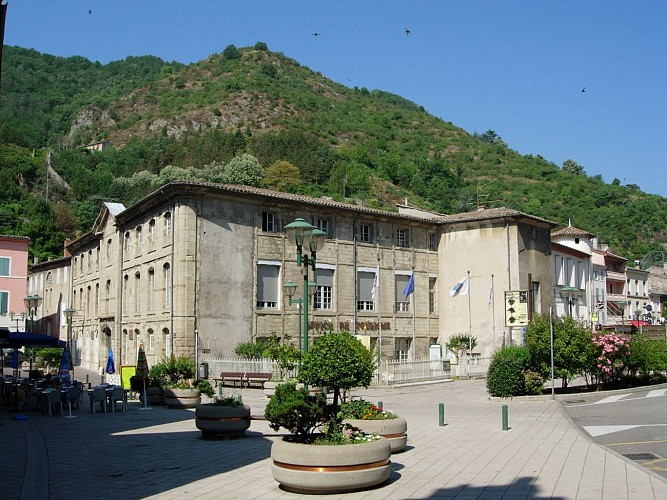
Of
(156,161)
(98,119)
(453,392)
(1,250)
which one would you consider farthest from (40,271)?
(98,119)

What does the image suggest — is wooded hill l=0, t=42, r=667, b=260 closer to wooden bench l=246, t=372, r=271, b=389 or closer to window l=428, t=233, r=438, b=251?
window l=428, t=233, r=438, b=251

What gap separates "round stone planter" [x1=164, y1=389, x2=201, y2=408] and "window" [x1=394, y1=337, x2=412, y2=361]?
19.9 metres

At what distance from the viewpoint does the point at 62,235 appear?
247 ft

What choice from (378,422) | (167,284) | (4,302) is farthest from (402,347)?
(4,302)

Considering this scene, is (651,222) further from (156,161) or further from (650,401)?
(650,401)

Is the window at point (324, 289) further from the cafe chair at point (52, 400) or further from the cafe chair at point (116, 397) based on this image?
the cafe chair at point (52, 400)

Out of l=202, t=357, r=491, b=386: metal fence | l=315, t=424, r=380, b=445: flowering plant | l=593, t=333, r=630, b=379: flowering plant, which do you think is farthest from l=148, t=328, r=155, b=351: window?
l=315, t=424, r=380, b=445: flowering plant

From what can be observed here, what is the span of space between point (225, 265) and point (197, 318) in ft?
9.26

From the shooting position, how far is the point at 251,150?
106688 millimetres

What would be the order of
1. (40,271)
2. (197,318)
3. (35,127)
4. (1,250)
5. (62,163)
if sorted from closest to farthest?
(197,318) → (1,250) → (40,271) → (62,163) → (35,127)

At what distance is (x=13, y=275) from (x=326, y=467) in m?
47.9

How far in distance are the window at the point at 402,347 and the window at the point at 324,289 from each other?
16.9 feet

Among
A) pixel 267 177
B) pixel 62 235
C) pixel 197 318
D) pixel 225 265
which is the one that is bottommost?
pixel 197 318

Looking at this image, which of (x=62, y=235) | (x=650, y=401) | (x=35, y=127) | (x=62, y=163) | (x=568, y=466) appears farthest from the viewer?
(x=35, y=127)
